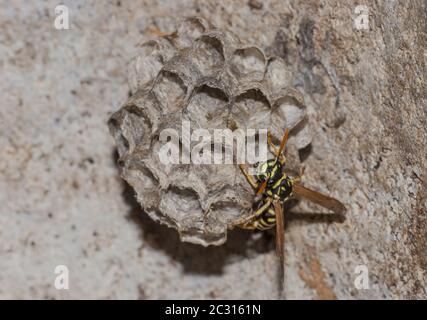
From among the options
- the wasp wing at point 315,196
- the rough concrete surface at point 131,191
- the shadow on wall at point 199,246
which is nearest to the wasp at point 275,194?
the wasp wing at point 315,196

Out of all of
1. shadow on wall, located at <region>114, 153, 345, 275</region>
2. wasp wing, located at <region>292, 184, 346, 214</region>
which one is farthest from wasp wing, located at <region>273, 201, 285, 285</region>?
shadow on wall, located at <region>114, 153, 345, 275</region>

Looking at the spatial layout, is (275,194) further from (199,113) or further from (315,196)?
(199,113)

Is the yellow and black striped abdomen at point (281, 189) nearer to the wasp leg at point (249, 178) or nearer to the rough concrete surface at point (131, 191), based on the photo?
the wasp leg at point (249, 178)

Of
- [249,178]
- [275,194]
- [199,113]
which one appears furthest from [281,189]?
[199,113]

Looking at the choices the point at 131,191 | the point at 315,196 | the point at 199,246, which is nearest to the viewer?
the point at 315,196

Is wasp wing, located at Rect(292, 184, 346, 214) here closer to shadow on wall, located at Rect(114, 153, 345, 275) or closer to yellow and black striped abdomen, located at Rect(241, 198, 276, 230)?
yellow and black striped abdomen, located at Rect(241, 198, 276, 230)
